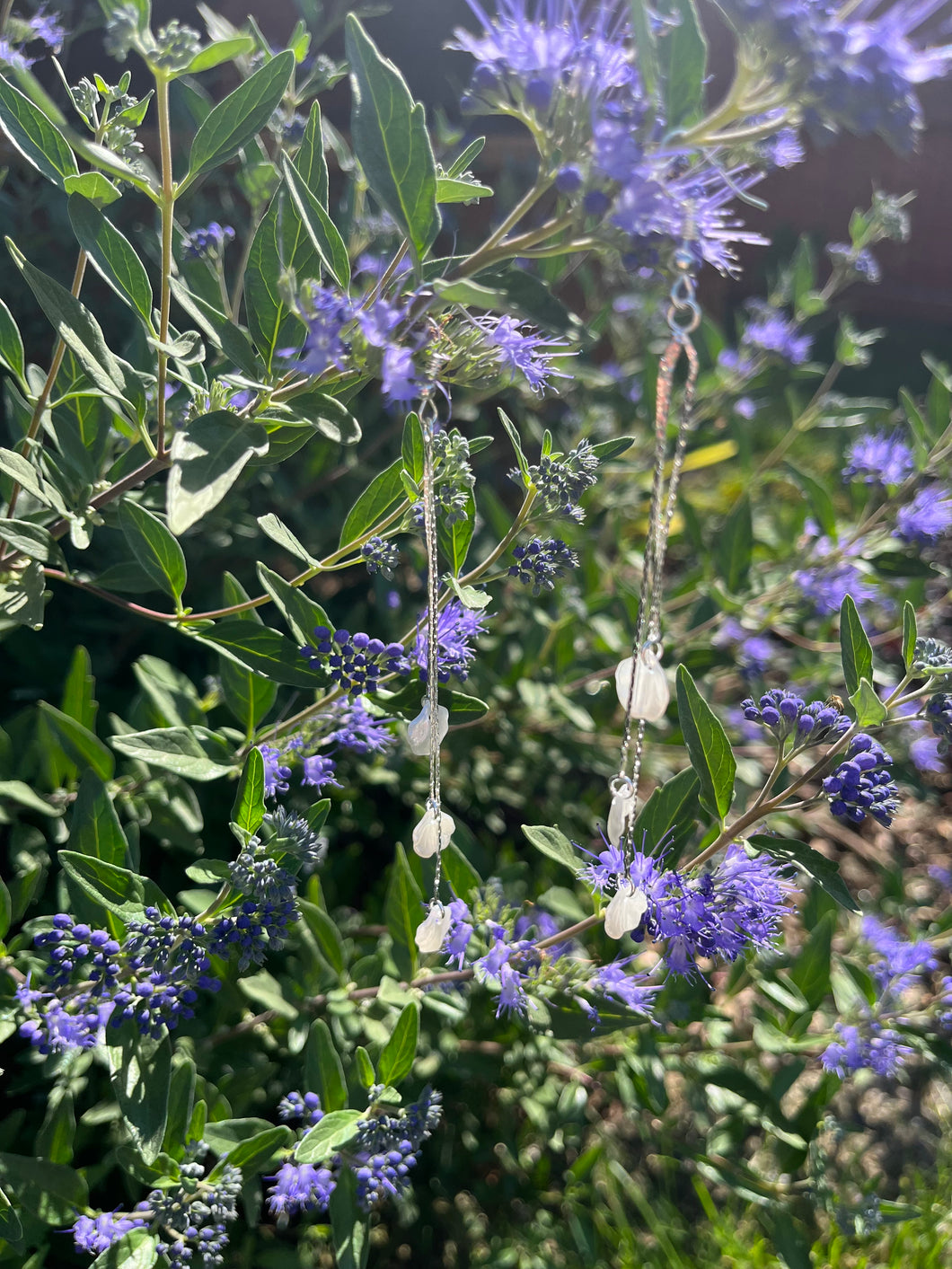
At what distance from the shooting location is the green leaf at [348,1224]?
1379 millimetres

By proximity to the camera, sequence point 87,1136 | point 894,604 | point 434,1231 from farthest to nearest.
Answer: point 894,604
point 434,1231
point 87,1136

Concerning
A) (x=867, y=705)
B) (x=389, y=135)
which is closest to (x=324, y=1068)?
(x=867, y=705)

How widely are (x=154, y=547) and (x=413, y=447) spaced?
43cm

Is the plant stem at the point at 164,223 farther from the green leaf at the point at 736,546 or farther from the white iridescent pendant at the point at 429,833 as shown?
the green leaf at the point at 736,546

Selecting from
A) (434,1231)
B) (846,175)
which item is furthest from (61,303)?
(846,175)

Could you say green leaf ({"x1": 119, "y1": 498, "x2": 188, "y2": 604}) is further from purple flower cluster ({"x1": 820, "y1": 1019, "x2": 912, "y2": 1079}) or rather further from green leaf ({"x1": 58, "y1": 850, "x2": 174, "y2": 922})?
purple flower cluster ({"x1": 820, "y1": 1019, "x2": 912, "y2": 1079})

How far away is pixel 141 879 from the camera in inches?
53.0

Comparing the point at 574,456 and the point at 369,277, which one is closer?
the point at 574,456

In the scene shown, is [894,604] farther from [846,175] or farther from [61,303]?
[846,175]

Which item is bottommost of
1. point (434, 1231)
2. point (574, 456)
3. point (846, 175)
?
point (434, 1231)

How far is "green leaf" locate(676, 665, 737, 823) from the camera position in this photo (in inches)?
50.4

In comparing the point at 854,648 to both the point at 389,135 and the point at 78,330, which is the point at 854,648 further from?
the point at 78,330

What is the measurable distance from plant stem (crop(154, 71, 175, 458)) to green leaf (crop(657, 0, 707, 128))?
0.55 metres

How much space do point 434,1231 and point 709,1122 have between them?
856mm
